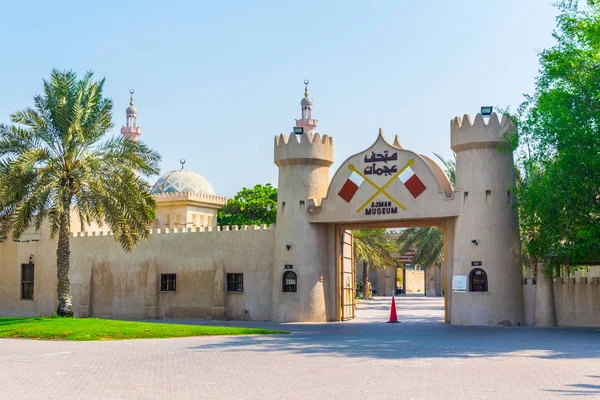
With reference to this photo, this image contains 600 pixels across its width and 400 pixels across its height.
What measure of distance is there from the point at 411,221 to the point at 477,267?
2991 millimetres

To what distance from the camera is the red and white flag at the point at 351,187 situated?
86.4 feet

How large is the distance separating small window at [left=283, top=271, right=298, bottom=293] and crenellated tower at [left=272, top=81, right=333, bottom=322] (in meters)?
0.06

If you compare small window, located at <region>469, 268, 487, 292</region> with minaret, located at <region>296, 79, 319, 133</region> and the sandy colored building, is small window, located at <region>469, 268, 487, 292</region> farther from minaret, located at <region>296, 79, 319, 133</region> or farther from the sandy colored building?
minaret, located at <region>296, 79, 319, 133</region>

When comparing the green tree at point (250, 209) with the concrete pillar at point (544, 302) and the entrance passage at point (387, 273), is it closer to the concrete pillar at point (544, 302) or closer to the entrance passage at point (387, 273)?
the entrance passage at point (387, 273)

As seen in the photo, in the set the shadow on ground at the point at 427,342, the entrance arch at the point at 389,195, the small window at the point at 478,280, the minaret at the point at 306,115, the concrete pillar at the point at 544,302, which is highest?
the minaret at the point at 306,115

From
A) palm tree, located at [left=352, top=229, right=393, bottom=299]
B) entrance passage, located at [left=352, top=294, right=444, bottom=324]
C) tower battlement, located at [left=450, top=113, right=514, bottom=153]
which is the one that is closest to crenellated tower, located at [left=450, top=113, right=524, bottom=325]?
Result: tower battlement, located at [left=450, top=113, right=514, bottom=153]

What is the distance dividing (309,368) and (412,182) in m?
13.9

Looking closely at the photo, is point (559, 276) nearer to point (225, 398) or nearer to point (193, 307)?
point (193, 307)

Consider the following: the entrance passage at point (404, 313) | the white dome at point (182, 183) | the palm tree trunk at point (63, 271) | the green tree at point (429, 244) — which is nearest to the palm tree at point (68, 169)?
the palm tree trunk at point (63, 271)

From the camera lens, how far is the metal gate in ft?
91.4

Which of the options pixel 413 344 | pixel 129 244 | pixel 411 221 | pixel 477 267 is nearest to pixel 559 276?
pixel 477 267

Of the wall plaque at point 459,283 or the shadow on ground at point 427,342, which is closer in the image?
the shadow on ground at point 427,342

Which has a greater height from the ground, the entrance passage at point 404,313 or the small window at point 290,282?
the small window at point 290,282

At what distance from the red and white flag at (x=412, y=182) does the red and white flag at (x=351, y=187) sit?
4.95 ft
